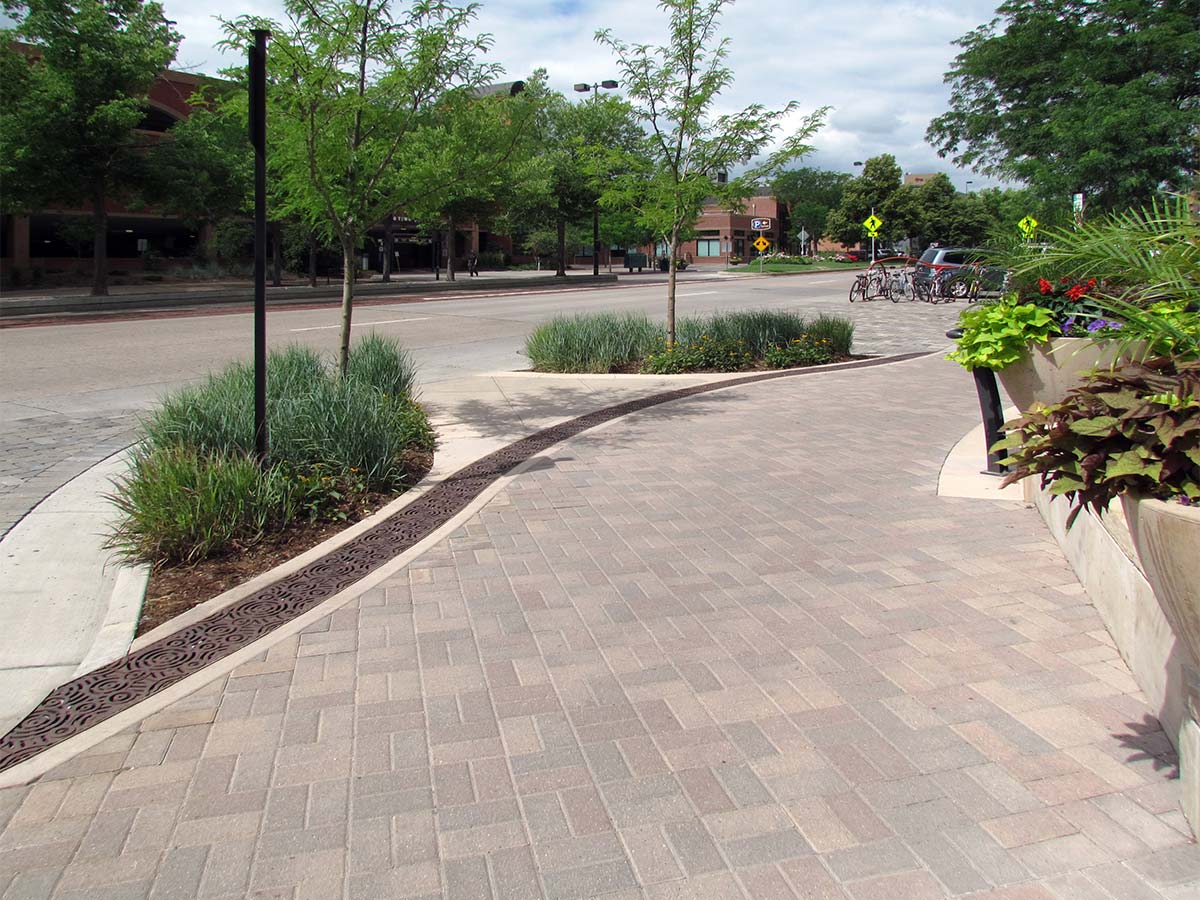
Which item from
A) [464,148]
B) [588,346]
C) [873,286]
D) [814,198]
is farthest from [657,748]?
[814,198]

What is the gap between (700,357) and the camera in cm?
1311

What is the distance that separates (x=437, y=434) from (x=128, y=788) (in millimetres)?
5802

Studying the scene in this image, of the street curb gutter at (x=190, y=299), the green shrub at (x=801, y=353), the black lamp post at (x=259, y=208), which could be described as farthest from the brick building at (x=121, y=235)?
the black lamp post at (x=259, y=208)

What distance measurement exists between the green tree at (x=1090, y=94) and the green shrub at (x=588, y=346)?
47.7ft

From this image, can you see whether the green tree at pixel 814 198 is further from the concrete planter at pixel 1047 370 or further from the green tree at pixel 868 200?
the concrete planter at pixel 1047 370

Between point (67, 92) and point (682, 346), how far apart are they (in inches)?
797

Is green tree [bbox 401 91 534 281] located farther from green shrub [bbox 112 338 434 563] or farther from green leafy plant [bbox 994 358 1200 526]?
green leafy plant [bbox 994 358 1200 526]

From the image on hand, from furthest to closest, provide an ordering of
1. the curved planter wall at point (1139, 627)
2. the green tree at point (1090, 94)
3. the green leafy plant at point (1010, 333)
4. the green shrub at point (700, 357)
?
the green tree at point (1090, 94), the green shrub at point (700, 357), the green leafy plant at point (1010, 333), the curved planter wall at point (1139, 627)

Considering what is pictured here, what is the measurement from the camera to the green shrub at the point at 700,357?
1288 centimetres

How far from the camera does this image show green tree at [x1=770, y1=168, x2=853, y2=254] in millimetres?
107812

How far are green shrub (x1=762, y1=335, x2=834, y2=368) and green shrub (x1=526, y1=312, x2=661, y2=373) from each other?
1.72 metres

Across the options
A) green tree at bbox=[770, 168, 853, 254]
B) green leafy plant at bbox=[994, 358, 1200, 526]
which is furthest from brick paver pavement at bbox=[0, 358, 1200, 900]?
green tree at bbox=[770, 168, 853, 254]

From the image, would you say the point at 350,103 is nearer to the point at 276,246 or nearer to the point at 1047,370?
the point at 1047,370

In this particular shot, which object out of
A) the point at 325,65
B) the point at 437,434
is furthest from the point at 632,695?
the point at 325,65
